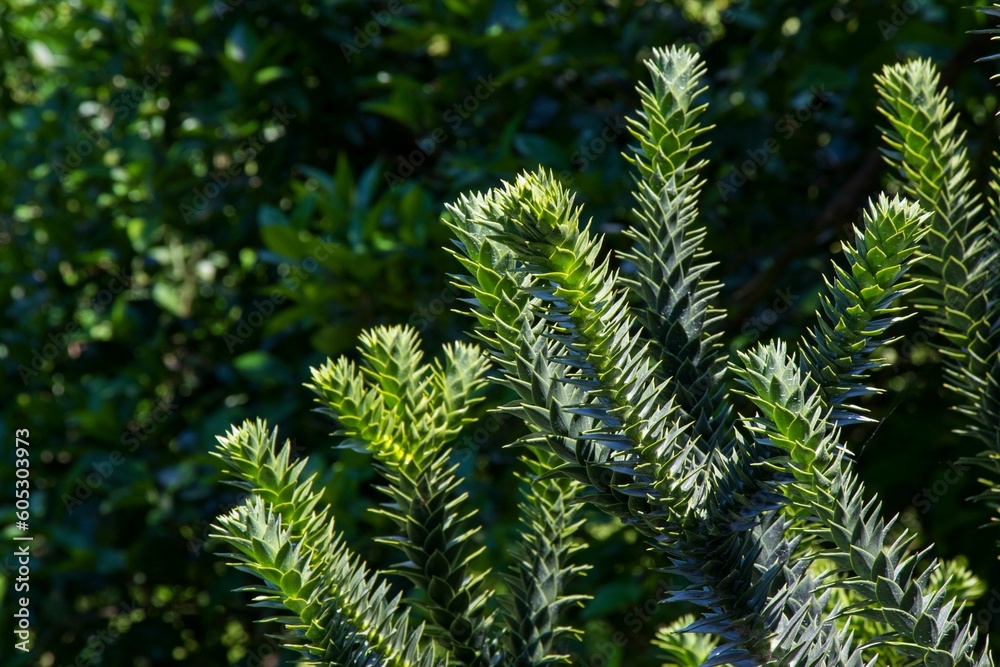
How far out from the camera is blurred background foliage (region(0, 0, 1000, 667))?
199cm

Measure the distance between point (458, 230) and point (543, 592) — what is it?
1.34 ft

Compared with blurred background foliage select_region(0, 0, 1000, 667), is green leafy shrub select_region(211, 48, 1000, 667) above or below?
above

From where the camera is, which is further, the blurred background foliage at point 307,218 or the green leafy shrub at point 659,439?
the blurred background foliage at point 307,218

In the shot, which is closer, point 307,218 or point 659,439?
point 659,439

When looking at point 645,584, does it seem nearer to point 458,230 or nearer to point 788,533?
point 788,533

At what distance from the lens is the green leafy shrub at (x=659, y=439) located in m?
0.69

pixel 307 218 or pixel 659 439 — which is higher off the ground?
pixel 659 439

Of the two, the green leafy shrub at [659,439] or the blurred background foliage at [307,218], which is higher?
the green leafy shrub at [659,439]

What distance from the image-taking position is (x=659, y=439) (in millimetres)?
711

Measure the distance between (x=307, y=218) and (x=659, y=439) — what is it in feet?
4.98

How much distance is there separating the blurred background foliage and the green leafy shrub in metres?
0.82

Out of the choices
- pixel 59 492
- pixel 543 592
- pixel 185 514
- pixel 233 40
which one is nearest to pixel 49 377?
pixel 59 492

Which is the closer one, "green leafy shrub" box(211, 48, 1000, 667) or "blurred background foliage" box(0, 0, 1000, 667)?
"green leafy shrub" box(211, 48, 1000, 667)

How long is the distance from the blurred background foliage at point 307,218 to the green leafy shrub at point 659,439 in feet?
2.69
